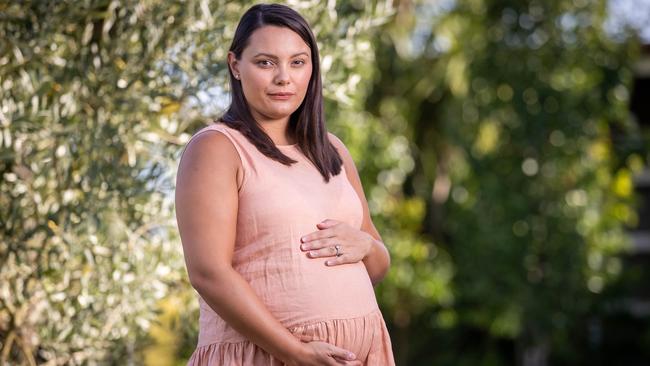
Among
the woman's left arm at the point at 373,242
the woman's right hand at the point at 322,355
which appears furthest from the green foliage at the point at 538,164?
the woman's right hand at the point at 322,355

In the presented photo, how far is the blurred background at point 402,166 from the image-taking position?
457 centimetres

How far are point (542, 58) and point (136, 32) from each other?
6779 mm

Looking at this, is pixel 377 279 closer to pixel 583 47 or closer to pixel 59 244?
pixel 59 244

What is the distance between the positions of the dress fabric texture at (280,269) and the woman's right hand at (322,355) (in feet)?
0.16

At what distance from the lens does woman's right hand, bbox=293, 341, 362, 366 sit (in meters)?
2.48

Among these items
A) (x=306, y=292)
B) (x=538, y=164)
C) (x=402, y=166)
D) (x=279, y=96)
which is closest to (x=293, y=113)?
(x=279, y=96)

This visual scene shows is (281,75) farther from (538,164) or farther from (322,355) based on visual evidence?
(538,164)

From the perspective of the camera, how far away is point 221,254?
8.02 ft

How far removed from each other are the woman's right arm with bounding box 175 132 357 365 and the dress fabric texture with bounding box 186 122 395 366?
0.06 metres

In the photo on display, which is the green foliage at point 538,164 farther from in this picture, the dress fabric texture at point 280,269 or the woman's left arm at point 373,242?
the dress fabric texture at point 280,269

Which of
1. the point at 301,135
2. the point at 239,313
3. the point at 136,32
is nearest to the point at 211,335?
the point at 239,313

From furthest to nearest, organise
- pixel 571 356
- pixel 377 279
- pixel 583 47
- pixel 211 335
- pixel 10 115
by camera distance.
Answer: pixel 571 356
pixel 583 47
pixel 10 115
pixel 377 279
pixel 211 335

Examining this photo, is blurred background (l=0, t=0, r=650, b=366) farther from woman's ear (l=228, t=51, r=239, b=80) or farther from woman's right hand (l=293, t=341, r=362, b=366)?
woman's right hand (l=293, t=341, r=362, b=366)

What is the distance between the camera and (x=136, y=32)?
4723mm
